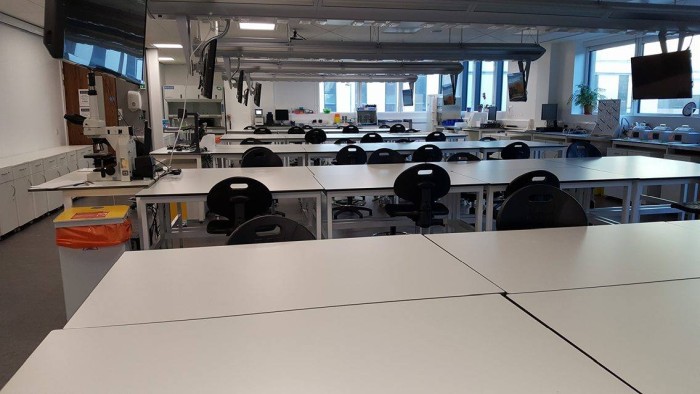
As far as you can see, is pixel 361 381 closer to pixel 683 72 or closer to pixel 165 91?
pixel 683 72

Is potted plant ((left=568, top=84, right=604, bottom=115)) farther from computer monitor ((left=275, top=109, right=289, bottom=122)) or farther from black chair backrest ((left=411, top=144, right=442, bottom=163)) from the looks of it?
computer monitor ((left=275, top=109, right=289, bottom=122))

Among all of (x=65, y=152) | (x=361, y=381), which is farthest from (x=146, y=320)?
(x=65, y=152)

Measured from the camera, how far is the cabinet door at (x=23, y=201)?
5707 millimetres

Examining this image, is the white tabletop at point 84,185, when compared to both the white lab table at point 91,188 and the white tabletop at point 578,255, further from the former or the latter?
the white tabletop at point 578,255

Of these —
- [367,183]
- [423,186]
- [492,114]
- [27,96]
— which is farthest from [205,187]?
[492,114]

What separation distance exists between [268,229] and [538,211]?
4.68ft

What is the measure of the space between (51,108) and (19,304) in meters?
5.75

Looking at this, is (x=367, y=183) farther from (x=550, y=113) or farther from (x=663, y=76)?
(x=550, y=113)

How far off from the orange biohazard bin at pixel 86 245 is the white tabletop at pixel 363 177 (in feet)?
4.76

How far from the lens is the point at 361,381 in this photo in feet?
3.24

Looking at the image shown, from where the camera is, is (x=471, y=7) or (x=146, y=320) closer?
(x=146, y=320)

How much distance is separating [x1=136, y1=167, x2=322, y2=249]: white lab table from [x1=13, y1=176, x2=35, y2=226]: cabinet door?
2.79 m

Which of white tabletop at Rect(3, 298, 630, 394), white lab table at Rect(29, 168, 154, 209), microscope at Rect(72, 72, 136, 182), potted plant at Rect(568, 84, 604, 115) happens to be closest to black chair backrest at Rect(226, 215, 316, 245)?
white tabletop at Rect(3, 298, 630, 394)

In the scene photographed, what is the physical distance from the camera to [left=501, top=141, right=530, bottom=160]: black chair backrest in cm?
619
